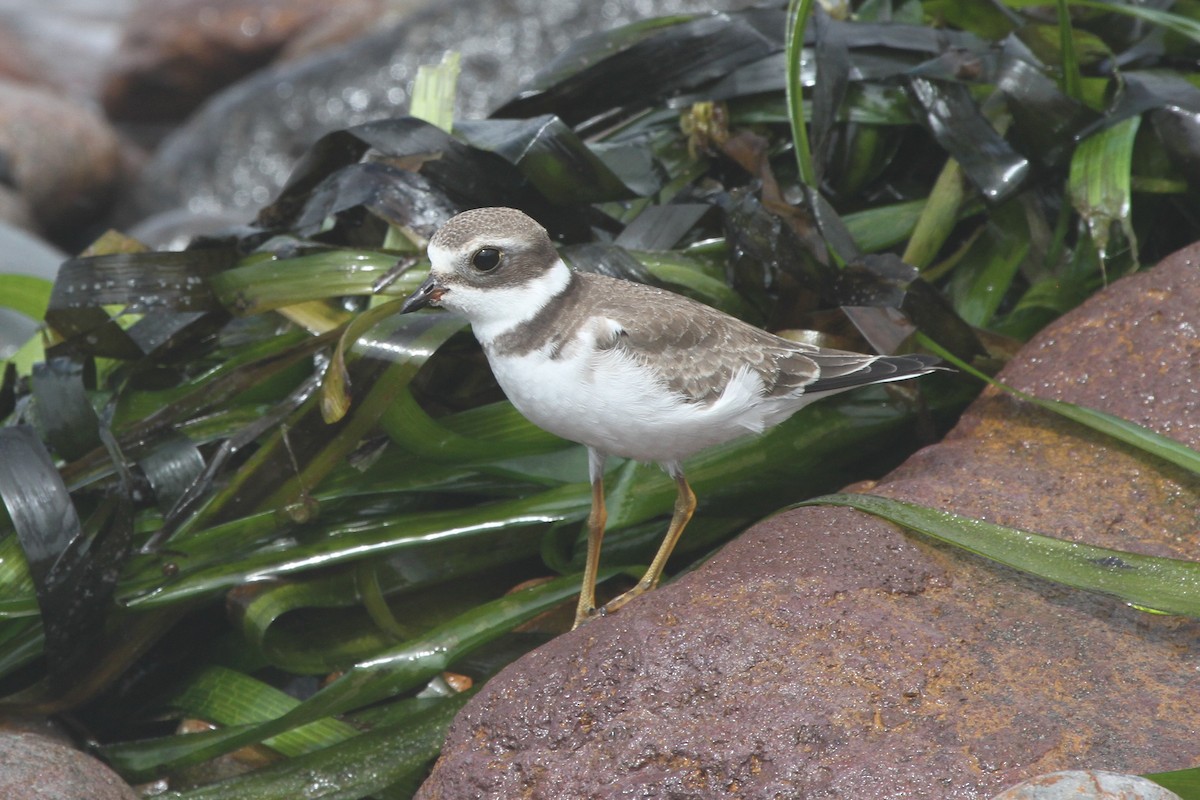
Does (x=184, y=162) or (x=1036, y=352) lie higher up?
(x=1036, y=352)

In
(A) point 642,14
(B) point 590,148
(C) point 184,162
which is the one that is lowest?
(C) point 184,162

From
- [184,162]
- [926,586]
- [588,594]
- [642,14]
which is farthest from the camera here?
[184,162]

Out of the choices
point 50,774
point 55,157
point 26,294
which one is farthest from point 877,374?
point 55,157

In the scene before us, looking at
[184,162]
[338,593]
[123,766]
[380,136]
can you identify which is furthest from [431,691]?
[184,162]

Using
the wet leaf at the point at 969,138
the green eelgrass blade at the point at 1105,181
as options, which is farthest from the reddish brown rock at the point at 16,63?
the green eelgrass blade at the point at 1105,181

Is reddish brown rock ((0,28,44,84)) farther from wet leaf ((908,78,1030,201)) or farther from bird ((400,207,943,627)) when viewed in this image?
bird ((400,207,943,627))

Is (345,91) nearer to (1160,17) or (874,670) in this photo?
(1160,17)

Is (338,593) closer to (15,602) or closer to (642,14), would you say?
(15,602)

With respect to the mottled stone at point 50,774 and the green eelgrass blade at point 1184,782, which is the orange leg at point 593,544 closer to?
the mottled stone at point 50,774
